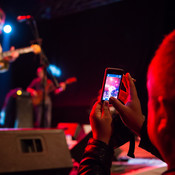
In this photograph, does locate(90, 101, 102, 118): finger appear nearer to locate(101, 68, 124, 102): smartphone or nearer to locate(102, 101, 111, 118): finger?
locate(102, 101, 111, 118): finger

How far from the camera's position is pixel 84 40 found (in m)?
7.66

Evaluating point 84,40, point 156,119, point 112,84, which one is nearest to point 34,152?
point 112,84

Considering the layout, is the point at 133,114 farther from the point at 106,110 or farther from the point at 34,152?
the point at 34,152

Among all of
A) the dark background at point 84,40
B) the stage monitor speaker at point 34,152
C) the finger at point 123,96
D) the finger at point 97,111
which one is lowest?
the stage monitor speaker at point 34,152

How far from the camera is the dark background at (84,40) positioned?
6590 mm

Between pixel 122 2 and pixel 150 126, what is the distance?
6.97 metres

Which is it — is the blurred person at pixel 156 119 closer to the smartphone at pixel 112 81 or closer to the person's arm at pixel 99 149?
the person's arm at pixel 99 149

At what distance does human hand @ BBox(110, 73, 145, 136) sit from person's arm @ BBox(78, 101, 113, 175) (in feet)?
0.16

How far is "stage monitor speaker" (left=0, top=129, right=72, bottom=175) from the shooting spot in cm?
111

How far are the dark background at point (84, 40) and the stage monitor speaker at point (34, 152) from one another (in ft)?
17.7

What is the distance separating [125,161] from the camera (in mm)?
2771

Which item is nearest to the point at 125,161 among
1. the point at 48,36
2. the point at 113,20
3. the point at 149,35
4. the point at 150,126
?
the point at 150,126

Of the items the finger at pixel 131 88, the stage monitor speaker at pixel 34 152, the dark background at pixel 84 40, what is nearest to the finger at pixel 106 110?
the finger at pixel 131 88

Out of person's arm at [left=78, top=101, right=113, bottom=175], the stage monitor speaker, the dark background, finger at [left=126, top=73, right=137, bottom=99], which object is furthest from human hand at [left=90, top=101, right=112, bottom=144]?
the dark background
